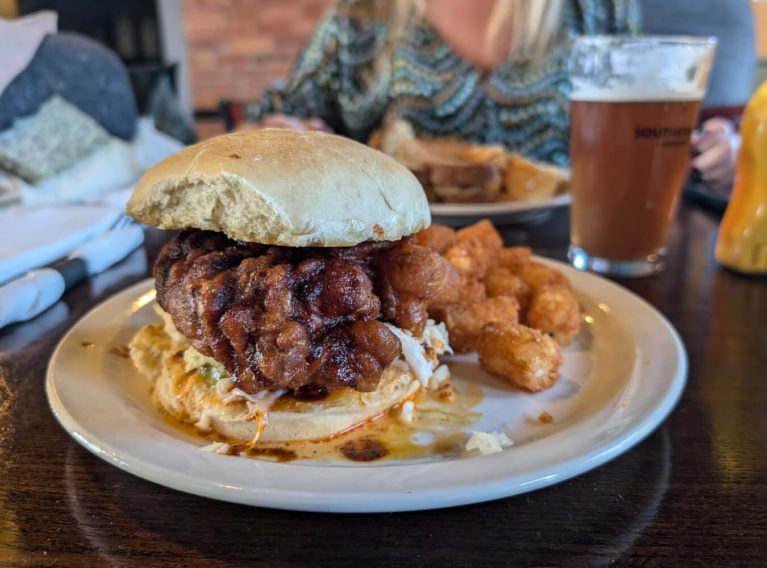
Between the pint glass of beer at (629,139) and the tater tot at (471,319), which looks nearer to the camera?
the tater tot at (471,319)

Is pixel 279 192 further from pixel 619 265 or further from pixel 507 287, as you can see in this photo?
pixel 619 265

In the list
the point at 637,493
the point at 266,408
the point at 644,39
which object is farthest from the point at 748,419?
the point at 644,39

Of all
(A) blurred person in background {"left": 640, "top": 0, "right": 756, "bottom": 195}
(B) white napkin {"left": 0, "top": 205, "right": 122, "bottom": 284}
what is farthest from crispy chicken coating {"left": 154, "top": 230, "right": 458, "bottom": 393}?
(A) blurred person in background {"left": 640, "top": 0, "right": 756, "bottom": 195}

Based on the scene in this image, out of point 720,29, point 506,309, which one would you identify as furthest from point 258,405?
point 720,29

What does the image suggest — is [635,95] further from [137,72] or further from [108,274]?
[137,72]

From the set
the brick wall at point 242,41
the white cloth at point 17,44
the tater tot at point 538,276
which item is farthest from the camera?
the brick wall at point 242,41

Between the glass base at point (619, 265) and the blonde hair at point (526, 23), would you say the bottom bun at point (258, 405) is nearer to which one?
the glass base at point (619, 265)

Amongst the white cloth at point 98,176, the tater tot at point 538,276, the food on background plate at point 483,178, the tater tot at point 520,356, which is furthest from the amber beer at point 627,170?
the white cloth at point 98,176
